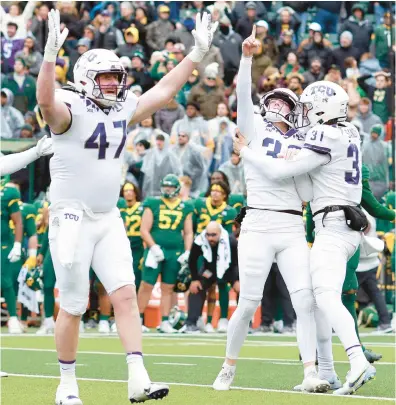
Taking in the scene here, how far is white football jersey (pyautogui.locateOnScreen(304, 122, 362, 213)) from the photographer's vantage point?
27.7ft

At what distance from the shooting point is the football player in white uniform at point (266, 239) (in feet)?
27.8

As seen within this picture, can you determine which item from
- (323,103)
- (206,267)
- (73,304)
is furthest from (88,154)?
(206,267)

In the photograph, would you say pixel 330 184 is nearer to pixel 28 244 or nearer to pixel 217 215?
pixel 217 215

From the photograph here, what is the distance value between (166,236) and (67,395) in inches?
329

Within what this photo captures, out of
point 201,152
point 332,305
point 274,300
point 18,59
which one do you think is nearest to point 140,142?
point 201,152

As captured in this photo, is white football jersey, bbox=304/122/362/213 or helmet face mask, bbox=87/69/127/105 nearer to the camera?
helmet face mask, bbox=87/69/127/105

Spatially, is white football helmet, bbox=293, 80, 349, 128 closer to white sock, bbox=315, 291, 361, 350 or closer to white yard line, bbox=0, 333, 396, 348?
white sock, bbox=315, 291, 361, 350

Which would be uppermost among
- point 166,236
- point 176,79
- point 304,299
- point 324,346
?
point 176,79

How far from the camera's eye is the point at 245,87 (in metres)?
8.59

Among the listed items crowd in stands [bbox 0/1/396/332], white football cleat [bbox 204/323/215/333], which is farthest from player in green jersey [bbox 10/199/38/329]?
crowd in stands [bbox 0/1/396/332]

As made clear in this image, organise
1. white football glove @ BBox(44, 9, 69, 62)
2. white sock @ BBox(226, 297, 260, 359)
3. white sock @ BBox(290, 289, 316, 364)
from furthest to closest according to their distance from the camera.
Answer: white sock @ BBox(226, 297, 260, 359) → white sock @ BBox(290, 289, 316, 364) → white football glove @ BBox(44, 9, 69, 62)

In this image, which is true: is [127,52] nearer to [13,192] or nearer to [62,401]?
[13,192]

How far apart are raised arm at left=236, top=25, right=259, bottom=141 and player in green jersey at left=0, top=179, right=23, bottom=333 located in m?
6.89

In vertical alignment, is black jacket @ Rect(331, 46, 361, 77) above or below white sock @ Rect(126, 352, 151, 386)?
above
